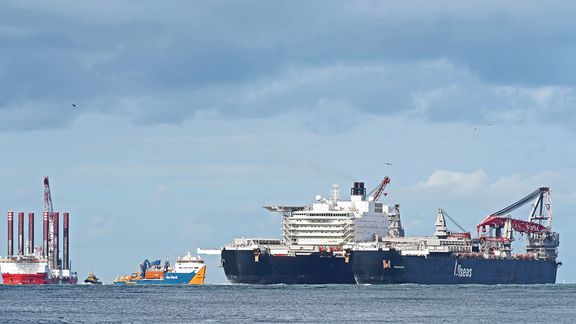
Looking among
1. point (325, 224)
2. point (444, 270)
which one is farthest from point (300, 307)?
point (444, 270)

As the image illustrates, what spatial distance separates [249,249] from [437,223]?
36.8 metres

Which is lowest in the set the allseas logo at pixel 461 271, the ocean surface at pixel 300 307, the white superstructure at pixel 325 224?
the ocean surface at pixel 300 307

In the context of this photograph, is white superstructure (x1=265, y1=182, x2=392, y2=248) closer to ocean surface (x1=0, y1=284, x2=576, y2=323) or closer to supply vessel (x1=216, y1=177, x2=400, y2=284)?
supply vessel (x1=216, y1=177, x2=400, y2=284)

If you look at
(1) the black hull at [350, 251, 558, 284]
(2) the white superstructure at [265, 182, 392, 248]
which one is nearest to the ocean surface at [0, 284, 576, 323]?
(1) the black hull at [350, 251, 558, 284]

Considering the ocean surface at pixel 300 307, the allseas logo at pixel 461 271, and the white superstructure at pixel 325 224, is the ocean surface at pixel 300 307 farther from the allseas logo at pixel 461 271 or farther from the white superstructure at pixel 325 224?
the allseas logo at pixel 461 271

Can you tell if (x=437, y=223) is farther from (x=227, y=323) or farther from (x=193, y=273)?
(x=227, y=323)

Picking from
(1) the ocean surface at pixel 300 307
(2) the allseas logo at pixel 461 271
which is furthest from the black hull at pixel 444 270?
(1) the ocean surface at pixel 300 307

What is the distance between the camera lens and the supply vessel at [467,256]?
504 ft

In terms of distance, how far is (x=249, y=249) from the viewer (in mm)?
151500

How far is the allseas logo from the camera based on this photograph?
167 metres

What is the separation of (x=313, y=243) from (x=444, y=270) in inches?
701

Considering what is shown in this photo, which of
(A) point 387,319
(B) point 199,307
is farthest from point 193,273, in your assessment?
(A) point 387,319

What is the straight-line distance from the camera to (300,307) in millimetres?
105875

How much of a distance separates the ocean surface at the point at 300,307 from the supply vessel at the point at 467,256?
868 centimetres
